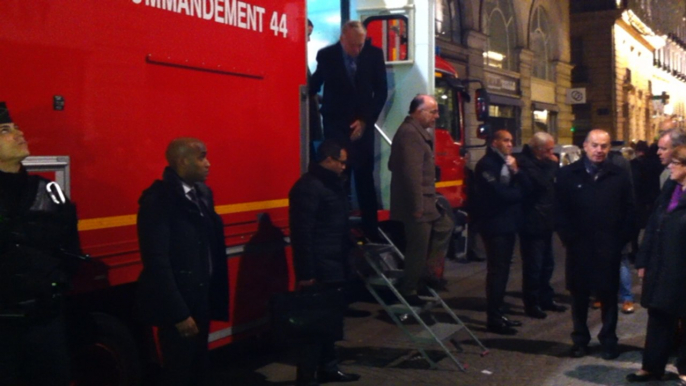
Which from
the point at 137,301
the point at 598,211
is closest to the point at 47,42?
the point at 137,301

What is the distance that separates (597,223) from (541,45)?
84.9 feet

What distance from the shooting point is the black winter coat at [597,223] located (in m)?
6.57

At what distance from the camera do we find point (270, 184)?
19.9 feet

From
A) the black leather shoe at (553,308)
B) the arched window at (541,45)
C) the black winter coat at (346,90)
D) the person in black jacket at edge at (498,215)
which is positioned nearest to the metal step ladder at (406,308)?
the person in black jacket at edge at (498,215)

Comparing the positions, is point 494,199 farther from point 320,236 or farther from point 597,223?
point 320,236

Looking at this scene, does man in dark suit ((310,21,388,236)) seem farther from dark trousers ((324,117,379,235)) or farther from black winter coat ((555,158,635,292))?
black winter coat ((555,158,635,292))

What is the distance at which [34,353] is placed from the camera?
12.8ft

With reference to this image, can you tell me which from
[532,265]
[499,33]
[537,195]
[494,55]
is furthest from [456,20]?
[532,265]

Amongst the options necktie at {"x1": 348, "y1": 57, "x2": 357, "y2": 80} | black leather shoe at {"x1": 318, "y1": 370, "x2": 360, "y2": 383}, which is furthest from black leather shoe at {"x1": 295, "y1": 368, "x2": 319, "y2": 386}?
necktie at {"x1": 348, "y1": 57, "x2": 357, "y2": 80}

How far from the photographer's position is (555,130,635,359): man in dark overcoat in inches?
259

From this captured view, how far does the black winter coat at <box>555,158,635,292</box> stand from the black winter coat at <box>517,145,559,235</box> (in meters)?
1.75

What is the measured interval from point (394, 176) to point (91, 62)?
2.98m

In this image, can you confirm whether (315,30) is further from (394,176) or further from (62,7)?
(62,7)

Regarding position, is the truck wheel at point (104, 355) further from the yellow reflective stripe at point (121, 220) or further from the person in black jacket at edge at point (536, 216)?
the person in black jacket at edge at point (536, 216)
